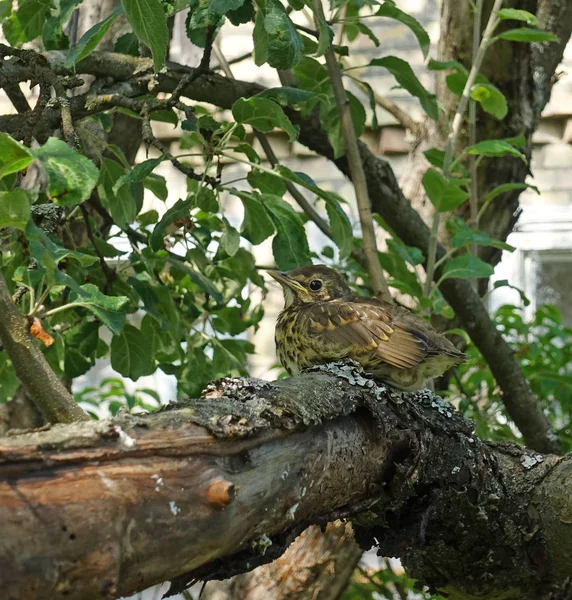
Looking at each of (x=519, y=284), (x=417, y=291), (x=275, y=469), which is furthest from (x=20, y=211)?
(x=519, y=284)

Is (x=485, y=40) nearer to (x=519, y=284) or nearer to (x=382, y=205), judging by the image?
(x=382, y=205)

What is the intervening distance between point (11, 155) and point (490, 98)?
2294mm

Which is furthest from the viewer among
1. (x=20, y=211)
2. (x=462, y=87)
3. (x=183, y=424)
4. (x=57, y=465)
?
(x=462, y=87)

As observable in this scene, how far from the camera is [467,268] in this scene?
3143mm

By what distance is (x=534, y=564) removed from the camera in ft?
7.69

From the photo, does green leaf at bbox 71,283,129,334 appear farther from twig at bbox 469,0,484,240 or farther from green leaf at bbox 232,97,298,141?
twig at bbox 469,0,484,240

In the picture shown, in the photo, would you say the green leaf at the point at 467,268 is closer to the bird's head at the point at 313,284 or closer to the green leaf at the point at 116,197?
the bird's head at the point at 313,284

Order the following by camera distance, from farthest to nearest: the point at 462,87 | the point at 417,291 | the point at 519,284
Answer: the point at 519,284
the point at 462,87
the point at 417,291

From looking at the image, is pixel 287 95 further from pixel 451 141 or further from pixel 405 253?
pixel 451 141

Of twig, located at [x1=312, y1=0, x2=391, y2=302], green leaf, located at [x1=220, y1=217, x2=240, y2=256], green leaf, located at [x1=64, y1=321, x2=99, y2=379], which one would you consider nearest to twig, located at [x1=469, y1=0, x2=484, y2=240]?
twig, located at [x1=312, y1=0, x2=391, y2=302]

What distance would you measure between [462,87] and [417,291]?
0.76 m

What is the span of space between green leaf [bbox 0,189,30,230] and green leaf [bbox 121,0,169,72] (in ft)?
1.63

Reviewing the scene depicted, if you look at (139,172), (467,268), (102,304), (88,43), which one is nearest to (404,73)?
(467,268)

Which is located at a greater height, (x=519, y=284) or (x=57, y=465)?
(x=57, y=465)
